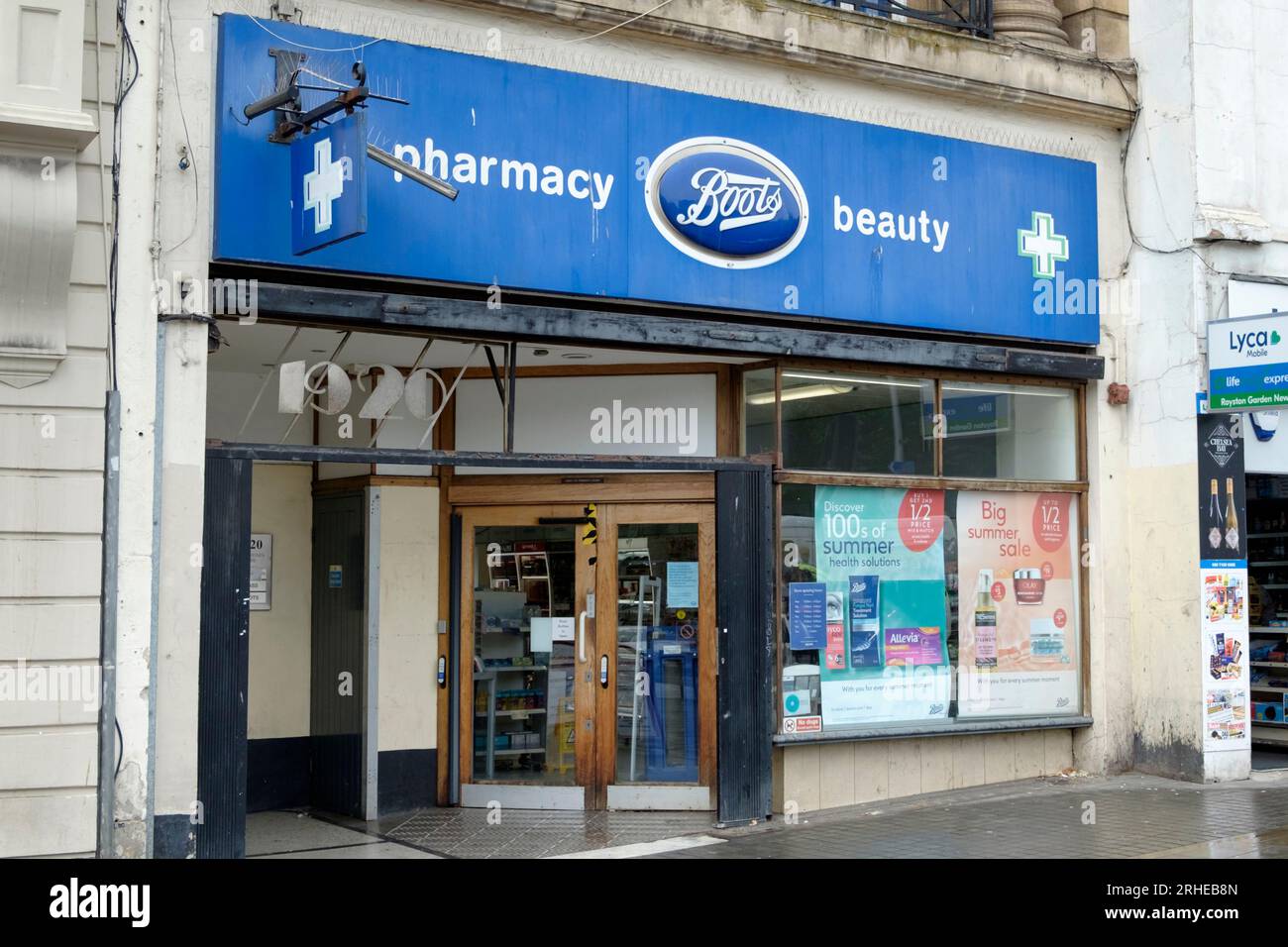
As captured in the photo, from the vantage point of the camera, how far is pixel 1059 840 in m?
9.35

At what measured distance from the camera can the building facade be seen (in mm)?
8367

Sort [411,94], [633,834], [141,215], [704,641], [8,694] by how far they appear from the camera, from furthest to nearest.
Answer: [704,641]
[633,834]
[411,94]
[141,215]
[8,694]

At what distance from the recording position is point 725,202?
10.3m

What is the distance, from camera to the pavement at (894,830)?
30.1 ft

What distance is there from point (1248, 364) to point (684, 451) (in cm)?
482

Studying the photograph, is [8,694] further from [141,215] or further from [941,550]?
[941,550]

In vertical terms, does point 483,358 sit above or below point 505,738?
above

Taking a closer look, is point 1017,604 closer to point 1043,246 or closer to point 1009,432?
point 1009,432

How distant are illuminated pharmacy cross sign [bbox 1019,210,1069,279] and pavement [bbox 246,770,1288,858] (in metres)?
4.44

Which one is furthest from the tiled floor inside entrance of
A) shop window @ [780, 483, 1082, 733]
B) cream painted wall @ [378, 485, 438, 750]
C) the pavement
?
shop window @ [780, 483, 1082, 733]

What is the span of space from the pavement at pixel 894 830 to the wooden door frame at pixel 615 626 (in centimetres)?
39

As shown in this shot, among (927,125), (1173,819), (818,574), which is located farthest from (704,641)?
(927,125)

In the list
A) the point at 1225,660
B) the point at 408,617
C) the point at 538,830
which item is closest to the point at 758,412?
the point at 408,617

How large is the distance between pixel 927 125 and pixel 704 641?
15.4ft
